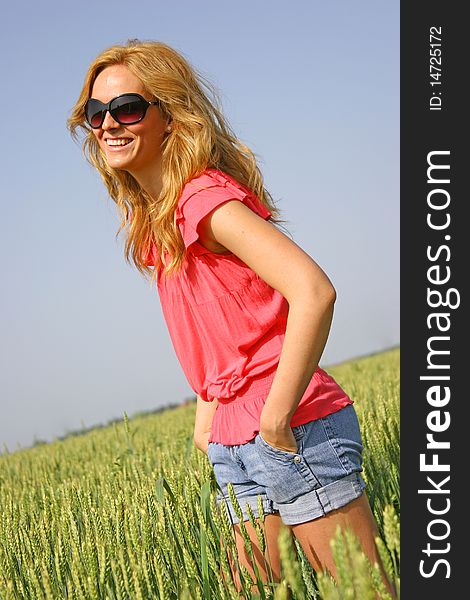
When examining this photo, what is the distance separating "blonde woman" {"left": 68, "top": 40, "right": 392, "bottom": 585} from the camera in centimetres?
160

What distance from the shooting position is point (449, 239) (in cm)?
169

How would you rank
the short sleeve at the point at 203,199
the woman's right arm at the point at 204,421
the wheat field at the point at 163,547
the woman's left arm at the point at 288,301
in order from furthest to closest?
the woman's right arm at the point at 204,421
the short sleeve at the point at 203,199
the woman's left arm at the point at 288,301
the wheat field at the point at 163,547

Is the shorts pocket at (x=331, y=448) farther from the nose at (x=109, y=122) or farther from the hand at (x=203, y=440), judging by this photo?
the nose at (x=109, y=122)

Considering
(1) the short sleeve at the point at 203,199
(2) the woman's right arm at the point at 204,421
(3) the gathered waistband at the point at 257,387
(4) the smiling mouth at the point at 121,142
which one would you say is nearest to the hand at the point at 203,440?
(2) the woman's right arm at the point at 204,421

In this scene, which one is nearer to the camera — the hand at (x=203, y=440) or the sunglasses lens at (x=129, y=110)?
the sunglasses lens at (x=129, y=110)

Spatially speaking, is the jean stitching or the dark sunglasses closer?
the jean stitching

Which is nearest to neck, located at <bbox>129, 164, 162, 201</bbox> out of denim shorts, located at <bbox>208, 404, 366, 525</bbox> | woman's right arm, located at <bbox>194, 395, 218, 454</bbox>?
woman's right arm, located at <bbox>194, 395, 218, 454</bbox>

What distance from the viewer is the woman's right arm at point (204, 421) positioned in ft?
6.65

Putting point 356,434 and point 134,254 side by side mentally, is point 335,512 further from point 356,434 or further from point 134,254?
point 134,254

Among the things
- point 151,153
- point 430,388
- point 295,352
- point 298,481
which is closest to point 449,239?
point 430,388

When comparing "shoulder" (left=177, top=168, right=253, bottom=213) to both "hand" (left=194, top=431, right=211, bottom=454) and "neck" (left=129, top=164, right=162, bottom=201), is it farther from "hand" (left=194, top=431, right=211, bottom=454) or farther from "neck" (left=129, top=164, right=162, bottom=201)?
"hand" (left=194, top=431, right=211, bottom=454)

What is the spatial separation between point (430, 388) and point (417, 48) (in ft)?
2.43

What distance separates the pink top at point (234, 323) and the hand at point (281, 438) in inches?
2.1

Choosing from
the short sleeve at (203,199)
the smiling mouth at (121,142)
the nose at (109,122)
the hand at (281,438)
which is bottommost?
the hand at (281,438)
